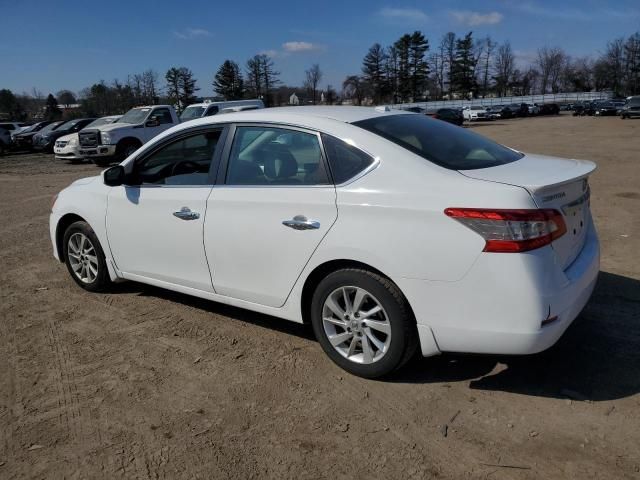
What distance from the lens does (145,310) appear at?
468 cm

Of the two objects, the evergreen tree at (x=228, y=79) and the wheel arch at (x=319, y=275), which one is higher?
the evergreen tree at (x=228, y=79)

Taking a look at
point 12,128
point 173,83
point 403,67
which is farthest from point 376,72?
point 12,128

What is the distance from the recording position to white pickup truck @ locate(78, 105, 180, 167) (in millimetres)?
18391

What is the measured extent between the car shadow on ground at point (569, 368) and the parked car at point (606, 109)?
53.1 meters

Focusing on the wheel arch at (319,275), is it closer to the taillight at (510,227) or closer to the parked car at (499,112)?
the taillight at (510,227)

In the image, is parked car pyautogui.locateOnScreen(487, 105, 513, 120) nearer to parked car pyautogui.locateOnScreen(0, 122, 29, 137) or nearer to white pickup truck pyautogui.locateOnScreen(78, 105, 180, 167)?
parked car pyautogui.locateOnScreen(0, 122, 29, 137)

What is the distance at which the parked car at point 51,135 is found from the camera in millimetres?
26766

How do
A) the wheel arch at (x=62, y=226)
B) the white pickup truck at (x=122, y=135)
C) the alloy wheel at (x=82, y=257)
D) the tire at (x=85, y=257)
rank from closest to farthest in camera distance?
the tire at (x=85, y=257) < the alloy wheel at (x=82, y=257) < the wheel arch at (x=62, y=226) < the white pickup truck at (x=122, y=135)

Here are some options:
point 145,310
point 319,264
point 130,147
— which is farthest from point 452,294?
point 130,147

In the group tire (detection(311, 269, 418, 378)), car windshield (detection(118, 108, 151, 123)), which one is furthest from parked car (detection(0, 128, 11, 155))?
tire (detection(311, 269, 418, 378))

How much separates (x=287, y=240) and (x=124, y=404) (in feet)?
4.56

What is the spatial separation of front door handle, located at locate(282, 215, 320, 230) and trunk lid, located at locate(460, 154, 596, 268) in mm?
928

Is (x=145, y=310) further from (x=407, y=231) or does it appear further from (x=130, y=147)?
(x=130, y=147)

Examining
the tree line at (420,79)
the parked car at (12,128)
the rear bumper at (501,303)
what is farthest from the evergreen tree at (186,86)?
the rear bumper at (501,303)
